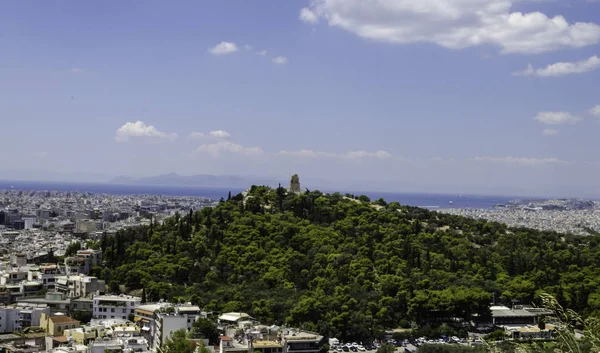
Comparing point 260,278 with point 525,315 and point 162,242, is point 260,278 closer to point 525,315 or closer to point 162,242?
point 162,242

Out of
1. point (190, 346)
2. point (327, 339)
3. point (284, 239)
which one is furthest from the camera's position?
point (284, 239)

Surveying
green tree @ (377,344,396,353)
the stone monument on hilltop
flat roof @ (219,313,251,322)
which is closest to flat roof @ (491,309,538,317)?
green tree @ (377,344,396,353)

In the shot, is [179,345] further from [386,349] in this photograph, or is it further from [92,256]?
[92,256]

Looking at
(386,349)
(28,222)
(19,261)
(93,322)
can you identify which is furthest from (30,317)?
(28,222)

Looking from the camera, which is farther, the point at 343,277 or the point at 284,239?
the point at 284,239

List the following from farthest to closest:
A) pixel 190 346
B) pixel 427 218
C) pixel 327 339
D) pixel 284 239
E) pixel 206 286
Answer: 1. pixel 427 218
2. pixel 284 239
3. pixel 206 286
4. pixel 327 339
5. pixel 190 346

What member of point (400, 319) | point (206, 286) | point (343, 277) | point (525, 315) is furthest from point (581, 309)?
point (206, 286)
